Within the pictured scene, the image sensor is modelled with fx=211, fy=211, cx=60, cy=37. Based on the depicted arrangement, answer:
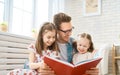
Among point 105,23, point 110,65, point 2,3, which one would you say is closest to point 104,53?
point 110,65

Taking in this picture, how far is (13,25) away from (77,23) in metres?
1.68

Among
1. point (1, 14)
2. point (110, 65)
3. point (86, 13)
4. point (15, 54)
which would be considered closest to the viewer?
point (15, 54)

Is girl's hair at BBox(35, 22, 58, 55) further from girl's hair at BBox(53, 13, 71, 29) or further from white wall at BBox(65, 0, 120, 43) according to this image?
white wall at BBox(65, 0, 120, 43)

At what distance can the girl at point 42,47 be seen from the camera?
5.51ft

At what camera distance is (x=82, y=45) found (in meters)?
1.88

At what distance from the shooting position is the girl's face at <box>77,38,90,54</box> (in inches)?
74.2

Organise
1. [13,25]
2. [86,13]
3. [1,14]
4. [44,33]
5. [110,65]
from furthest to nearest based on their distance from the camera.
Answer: [86,13] → [110,65] → [13,25] → [1,14] → [44,33]

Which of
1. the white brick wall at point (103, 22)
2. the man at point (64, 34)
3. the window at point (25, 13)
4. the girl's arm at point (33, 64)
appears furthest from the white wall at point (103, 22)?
→ the girl's arm at point (33, 64)

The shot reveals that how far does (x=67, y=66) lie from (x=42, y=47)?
0.57 m

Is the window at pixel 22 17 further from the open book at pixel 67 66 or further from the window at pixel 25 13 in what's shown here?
the open book at pixel 67 66

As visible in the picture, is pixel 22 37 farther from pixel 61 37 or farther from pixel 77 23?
pixel 77 23

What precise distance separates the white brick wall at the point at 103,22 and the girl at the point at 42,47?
2.43m

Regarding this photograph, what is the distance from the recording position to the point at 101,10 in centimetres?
421

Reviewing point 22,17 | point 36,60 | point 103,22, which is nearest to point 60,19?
point 36,60
